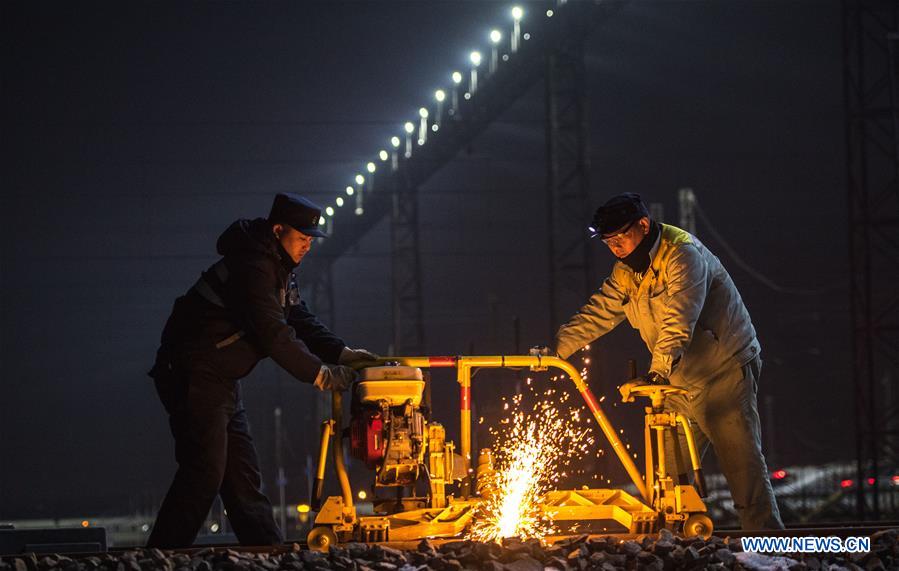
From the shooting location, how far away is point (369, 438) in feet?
18.1

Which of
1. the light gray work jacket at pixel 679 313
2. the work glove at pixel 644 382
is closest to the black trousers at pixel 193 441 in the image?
the light gray work jacket at pixel 679 313

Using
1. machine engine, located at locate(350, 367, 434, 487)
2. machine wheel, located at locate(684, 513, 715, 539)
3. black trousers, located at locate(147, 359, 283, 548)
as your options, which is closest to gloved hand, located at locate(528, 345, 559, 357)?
machine engine, located at locate(350, 367, 434, 487)

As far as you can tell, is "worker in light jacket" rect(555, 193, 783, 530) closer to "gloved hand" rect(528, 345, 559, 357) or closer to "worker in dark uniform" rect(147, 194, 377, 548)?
"gloved hand" rect(528, 345, 559, 357)

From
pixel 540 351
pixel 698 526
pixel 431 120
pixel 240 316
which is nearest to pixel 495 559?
pixel 698 526

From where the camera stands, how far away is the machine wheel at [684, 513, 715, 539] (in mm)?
5707

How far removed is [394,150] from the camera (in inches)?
1217

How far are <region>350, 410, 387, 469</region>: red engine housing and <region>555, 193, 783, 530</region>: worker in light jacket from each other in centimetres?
141

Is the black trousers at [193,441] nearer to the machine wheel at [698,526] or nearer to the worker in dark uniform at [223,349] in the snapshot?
the worker in dark uniform at [223,349]

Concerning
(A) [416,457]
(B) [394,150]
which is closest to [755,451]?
(A) [416,457]

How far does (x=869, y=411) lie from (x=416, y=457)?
550 inches

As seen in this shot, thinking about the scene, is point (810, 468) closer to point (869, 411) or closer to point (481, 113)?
point (481, 113)

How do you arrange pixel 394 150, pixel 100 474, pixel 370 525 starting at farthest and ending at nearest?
pixel 100 474 < pixel 394 150 < pixel 370 525

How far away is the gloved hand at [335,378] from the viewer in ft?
18.7

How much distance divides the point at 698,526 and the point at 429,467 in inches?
54.1
